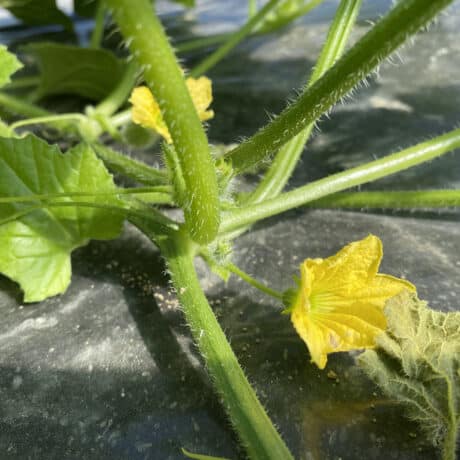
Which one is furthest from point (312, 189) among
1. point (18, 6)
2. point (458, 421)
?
point (18, 6)

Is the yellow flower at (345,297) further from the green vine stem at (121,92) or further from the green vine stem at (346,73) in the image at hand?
the green vine stem at (121,92)

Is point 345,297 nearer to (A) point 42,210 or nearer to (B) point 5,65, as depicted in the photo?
(A) point 42,210

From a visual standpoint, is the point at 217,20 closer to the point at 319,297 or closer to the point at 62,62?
the point at 62,62

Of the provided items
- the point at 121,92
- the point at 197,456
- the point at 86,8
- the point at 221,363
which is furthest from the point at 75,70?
the point at 197,456

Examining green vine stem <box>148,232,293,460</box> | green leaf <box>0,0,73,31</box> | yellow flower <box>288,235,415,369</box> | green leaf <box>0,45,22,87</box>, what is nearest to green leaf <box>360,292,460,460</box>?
yellow flower <box>288,235,415,369</box>

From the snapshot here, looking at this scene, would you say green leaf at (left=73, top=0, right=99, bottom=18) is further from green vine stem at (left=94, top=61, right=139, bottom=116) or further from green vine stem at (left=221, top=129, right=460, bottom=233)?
green vine stem at (left=221, top=129, right=460, bottom=233)
